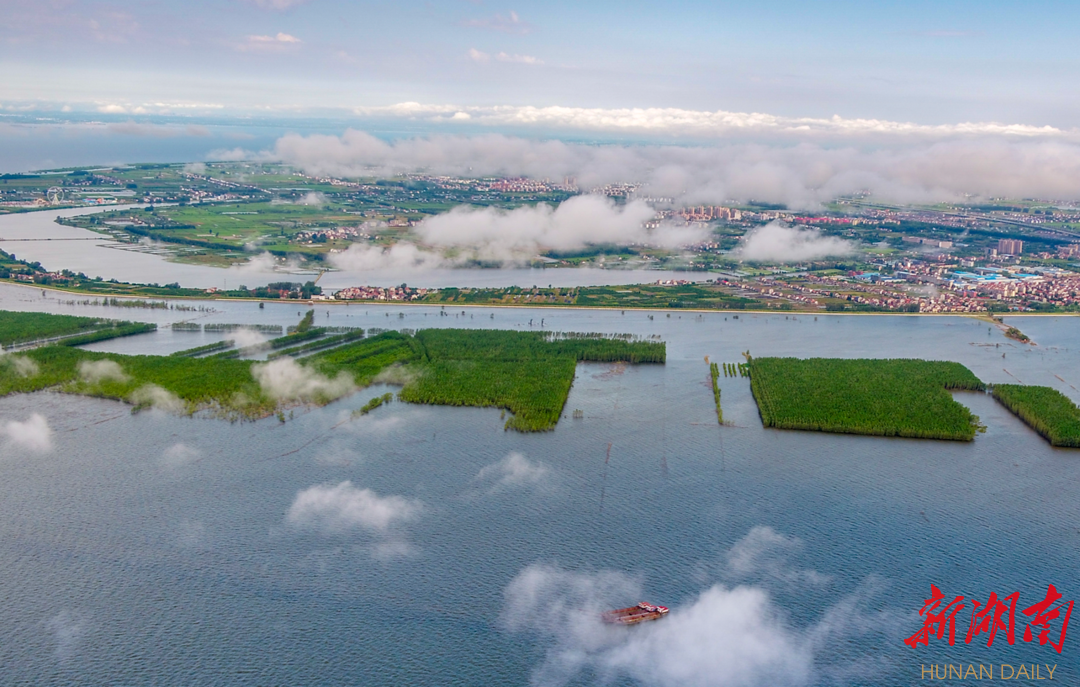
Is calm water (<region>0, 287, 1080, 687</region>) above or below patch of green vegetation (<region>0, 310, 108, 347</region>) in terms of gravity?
below

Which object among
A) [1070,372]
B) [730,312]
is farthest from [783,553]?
[730,312]

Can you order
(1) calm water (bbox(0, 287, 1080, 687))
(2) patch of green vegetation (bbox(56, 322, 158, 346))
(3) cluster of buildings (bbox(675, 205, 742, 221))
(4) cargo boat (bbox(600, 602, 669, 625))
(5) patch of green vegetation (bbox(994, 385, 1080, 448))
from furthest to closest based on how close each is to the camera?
(3) cluster of buildings (bbox(675, 205, 742, 221)) < (2) patch of green vegetation (bbox(56, 322, 158, 346)) < (5) patch of green vegetation (bbox(994, 385, 1080, 448)) < (4) cargo boat (bbox(600, 602, 669, 625)) < (1) calm water (bbox(0, 287, 1080, 687))

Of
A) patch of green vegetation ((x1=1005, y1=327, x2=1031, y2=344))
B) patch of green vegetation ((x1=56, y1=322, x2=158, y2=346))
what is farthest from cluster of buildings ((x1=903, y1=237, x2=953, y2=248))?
patch of green vegetation ((x1=56, y1=322, x2=158, y2=346))

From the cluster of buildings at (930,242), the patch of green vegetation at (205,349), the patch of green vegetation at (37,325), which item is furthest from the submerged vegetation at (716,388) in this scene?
the cluster of buildings at (930,242)

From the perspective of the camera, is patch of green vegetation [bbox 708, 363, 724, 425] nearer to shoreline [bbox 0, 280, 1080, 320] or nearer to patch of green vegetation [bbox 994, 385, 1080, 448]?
patch of green vegetation [bbox 994, 385, 1080, 448]

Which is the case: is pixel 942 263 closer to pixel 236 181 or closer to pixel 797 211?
pixel 797 211

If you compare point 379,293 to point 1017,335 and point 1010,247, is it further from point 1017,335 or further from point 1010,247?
point 1010,247

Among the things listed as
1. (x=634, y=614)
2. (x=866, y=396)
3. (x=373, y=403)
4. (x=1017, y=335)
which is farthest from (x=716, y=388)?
(x=1017, y=335)

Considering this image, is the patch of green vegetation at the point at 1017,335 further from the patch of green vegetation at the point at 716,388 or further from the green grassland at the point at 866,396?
the patch of green vegetation at the point at 716,388
